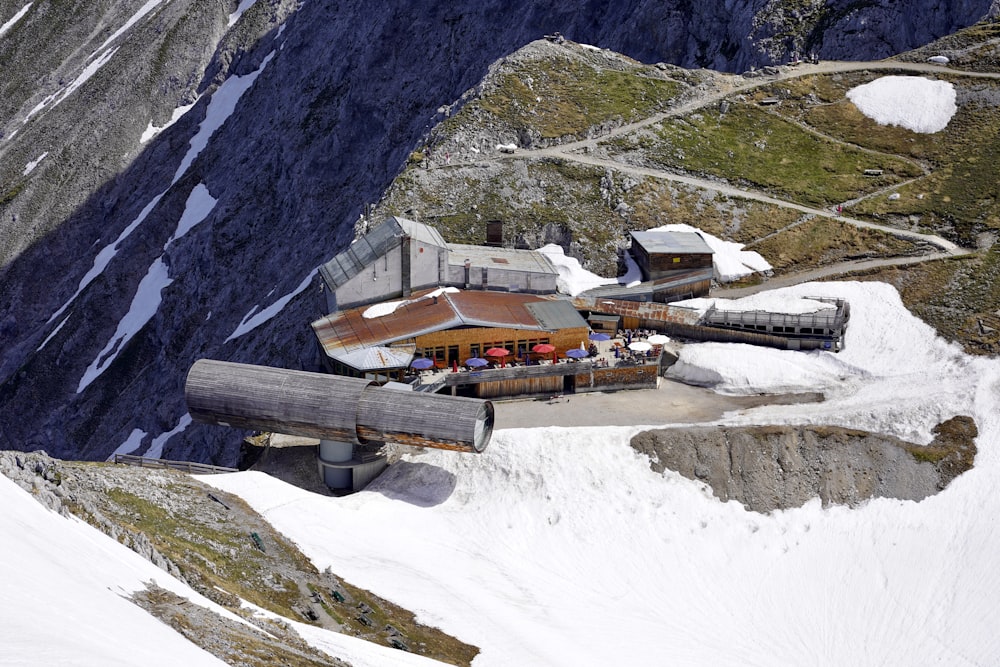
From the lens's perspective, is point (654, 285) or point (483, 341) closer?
point (483, 341)

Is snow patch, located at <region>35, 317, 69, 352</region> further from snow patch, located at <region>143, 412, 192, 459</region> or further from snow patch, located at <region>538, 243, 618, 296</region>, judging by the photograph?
snow patch, located at <region>538, 243, 618, 296</region>

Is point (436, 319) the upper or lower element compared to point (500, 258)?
lower

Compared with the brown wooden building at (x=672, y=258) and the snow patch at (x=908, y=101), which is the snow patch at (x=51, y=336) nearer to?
the brown wooden building at (x=672, y=258)

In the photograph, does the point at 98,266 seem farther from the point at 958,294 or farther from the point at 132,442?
the point at 958,294

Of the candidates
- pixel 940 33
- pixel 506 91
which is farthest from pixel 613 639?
pixel 940 33

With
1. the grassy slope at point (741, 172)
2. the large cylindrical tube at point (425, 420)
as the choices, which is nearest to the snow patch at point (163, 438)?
the grassy slope at point (741, 172)

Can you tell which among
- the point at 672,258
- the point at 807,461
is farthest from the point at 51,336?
the point at 807,461

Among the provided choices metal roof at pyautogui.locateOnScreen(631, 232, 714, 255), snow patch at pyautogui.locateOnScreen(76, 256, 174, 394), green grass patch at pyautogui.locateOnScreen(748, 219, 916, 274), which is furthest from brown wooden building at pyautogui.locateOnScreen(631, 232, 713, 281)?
snow patch at pyautogui.locateOnScreen(76, 256, 174, 394)

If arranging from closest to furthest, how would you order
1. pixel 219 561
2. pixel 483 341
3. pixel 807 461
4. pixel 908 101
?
pixel 219 561 < pixel 807 461 < pixel 483 341 < pixel 908 101
